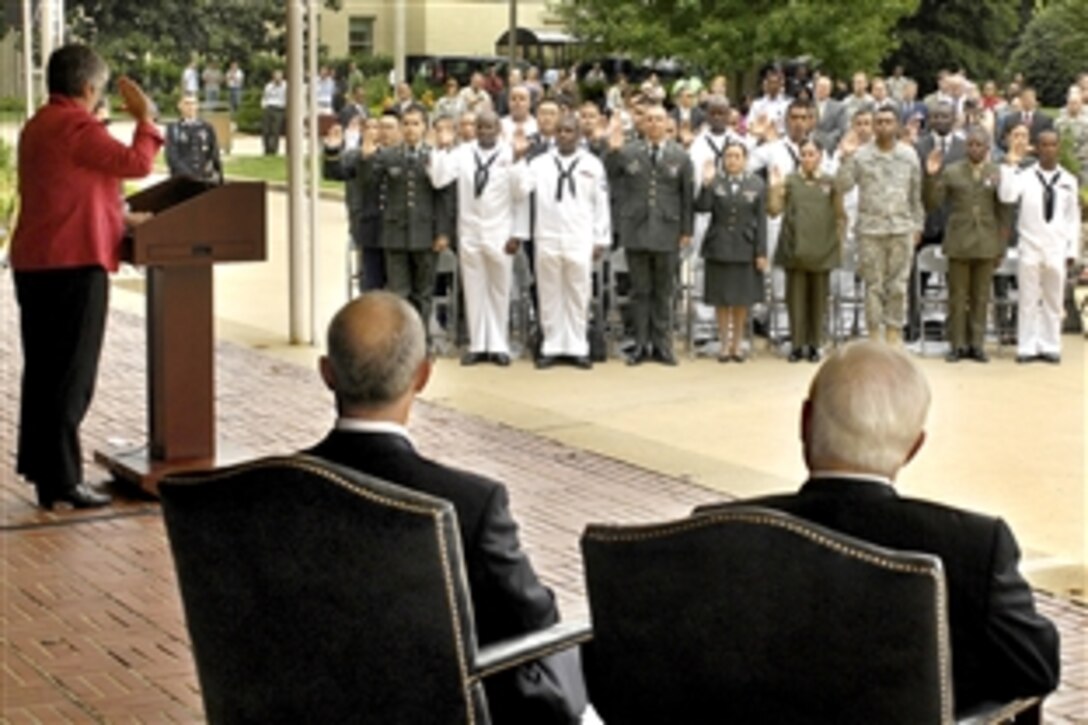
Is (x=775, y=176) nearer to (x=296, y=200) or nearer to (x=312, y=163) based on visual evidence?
(x=312, y=163)

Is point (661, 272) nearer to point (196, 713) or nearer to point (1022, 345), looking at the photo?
point (1022, 345)

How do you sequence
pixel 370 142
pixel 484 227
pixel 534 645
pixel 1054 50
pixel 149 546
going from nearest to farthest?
pixel 534 645
pixel 149 546
pixel 484 227
pixel 370 142
pixel 1054 50

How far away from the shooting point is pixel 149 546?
29.4 feet

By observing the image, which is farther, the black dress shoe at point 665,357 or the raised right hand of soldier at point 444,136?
the raised right hand of soldier at point 444,136

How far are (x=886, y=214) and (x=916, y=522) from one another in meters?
12.5

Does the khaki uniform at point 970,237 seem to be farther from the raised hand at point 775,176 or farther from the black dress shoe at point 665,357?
the black dress shoe at point 665,357

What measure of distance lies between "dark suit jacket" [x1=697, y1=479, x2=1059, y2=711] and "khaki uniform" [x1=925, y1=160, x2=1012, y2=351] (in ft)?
41.1

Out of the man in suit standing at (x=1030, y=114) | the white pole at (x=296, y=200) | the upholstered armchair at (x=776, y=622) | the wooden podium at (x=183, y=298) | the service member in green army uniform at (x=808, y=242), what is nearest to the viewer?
the upholstered armchair at (x=776, y=622)

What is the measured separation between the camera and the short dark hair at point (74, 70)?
9.05m

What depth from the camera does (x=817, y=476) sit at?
4102mm

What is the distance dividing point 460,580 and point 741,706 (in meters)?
0.58

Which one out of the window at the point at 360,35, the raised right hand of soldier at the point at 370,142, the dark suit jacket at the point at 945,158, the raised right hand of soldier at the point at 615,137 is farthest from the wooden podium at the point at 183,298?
the window at the point at 360,35

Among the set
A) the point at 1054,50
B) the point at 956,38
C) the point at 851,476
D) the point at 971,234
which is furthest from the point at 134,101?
the point at 956,38

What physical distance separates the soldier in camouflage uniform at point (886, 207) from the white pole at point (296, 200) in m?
4.09
